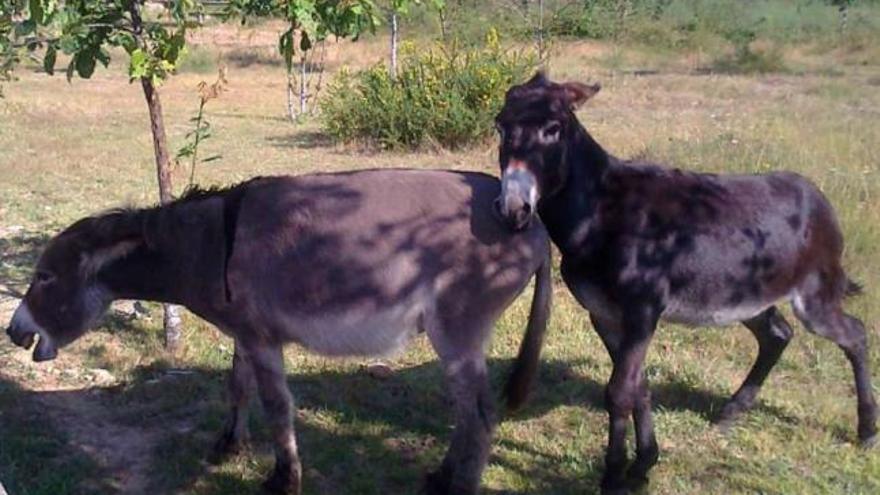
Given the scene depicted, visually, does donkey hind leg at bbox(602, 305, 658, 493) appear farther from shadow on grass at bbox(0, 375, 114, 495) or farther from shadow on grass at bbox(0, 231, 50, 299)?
shadow on grass at bbox(0, 231, 50, 299)

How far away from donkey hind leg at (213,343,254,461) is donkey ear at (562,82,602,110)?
2028mm

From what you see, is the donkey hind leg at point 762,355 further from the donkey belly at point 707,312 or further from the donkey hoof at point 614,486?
the donkey hoof at point 614,486

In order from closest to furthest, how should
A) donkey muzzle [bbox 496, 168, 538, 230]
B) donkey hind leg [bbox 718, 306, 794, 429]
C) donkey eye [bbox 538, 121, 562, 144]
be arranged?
donkey muzzle [bbox 496, 168, 538, 230] < donkey eye [bbox 538, 121, 562, 144] < donkey hind leg [bbox 718, 306, 794, 429]

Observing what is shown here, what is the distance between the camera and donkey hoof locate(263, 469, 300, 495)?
4.66m

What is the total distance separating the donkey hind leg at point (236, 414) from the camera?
16.8 ft

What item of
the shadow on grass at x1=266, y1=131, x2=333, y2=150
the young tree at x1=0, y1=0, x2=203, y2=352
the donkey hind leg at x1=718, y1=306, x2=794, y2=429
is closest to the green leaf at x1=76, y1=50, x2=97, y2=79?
the young tree at x1=0, y1=0, x2=203, y2=352

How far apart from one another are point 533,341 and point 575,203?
0.79 m

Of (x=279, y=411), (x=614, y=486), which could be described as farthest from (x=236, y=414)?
(x=614, y=486)

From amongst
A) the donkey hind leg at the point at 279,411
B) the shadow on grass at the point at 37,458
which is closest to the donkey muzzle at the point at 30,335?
the shadow on grass at the point at 37,458

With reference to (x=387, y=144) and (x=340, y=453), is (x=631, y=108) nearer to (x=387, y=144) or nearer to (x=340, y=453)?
(x=387, y=144)

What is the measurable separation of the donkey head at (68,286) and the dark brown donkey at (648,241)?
6.07 ft

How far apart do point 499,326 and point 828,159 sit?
17.8ft

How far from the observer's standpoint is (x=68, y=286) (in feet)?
15.6

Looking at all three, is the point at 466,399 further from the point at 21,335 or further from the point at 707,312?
the point at 21,335
